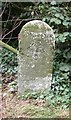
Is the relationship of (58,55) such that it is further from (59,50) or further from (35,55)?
(35,55)

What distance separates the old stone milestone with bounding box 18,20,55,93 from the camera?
3.17 meters

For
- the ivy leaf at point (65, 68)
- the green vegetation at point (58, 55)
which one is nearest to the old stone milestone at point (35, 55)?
the green vegetation at point (58, 55)

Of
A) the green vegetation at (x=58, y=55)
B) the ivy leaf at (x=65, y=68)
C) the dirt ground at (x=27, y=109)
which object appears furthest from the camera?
the ivy leaf at (x=65, y=68)

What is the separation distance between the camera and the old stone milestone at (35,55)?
3.17 meters

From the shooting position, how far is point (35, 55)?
127 inches

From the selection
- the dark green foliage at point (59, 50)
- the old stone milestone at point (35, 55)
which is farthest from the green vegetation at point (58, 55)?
the old stone milestone at point (35, 55)

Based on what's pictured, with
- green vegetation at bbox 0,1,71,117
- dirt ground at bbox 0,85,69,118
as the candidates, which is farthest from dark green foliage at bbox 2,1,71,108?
dirt ground at bbox 0,85,69,118

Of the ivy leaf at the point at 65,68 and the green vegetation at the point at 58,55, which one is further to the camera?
the ivy leaf at the point at 65,68

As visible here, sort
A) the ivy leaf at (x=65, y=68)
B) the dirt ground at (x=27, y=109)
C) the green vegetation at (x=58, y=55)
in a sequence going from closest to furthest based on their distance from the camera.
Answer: the dirt ground at (x=27, y=109), the green vegetation at (x=58, y=55), the ivy leaf at (x=65, y=68)

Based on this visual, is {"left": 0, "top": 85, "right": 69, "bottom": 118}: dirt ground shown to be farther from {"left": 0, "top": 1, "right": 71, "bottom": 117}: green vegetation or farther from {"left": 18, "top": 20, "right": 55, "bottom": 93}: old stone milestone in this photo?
{"left": 18, "top": 20, "right": 55, "bottom": 93}: old stone milestone

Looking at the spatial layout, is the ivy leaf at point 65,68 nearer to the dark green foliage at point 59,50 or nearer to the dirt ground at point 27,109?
the dark green foliage at point 59,50

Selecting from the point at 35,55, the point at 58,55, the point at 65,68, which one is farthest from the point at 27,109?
the point at 58,55

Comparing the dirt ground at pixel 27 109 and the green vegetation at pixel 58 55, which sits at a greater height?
the green vegetation at pixel 58 55

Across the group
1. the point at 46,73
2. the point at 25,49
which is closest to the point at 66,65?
the point at 46,73
